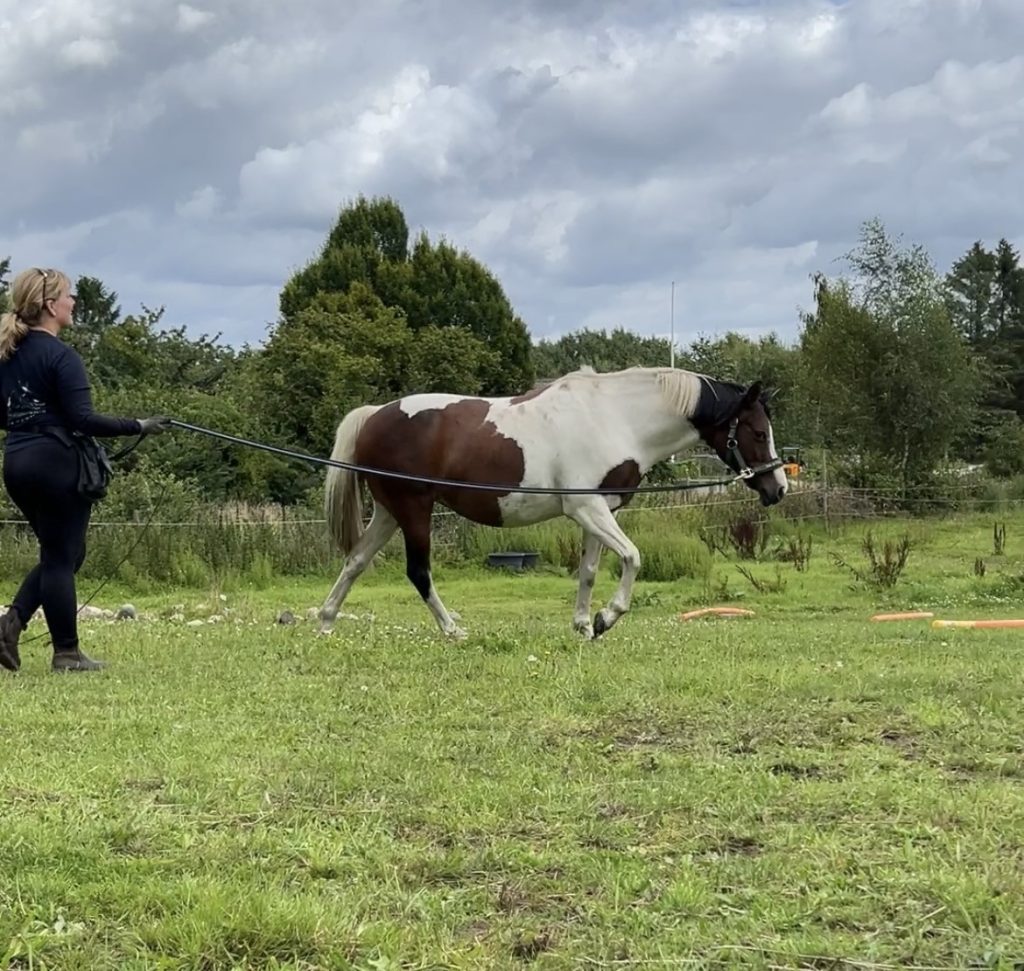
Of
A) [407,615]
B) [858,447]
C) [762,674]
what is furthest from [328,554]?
[858,447]

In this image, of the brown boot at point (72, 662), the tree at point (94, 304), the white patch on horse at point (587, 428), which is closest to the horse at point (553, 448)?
the white patch on horse at point (587, 428)

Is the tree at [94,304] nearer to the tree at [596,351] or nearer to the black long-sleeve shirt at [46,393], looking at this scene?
the tree at [596,351]

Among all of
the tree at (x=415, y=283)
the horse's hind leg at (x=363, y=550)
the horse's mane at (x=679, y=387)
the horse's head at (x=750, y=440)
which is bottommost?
the horse's hind leg at (x=363, y=550)

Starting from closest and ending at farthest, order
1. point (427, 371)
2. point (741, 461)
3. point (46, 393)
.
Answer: point (46, 393), point (741, 461), point (427, 371)

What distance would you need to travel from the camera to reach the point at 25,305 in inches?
236

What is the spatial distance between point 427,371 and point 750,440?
2234 centimetres

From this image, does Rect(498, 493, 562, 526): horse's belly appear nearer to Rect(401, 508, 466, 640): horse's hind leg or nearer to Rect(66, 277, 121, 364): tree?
Rect(401, 508, 466, 640): horse's hind leg

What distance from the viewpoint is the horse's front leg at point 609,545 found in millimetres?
7441

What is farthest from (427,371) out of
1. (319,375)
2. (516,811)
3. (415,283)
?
A: (516,811)

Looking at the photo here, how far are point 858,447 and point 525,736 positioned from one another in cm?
2534

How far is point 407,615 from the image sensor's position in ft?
38.3

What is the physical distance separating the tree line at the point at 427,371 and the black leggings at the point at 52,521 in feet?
46.4

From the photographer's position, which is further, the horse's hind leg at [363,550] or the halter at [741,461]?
the horse's hind leg at [363,550]

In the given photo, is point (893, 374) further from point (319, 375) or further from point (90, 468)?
point (90, 468)
